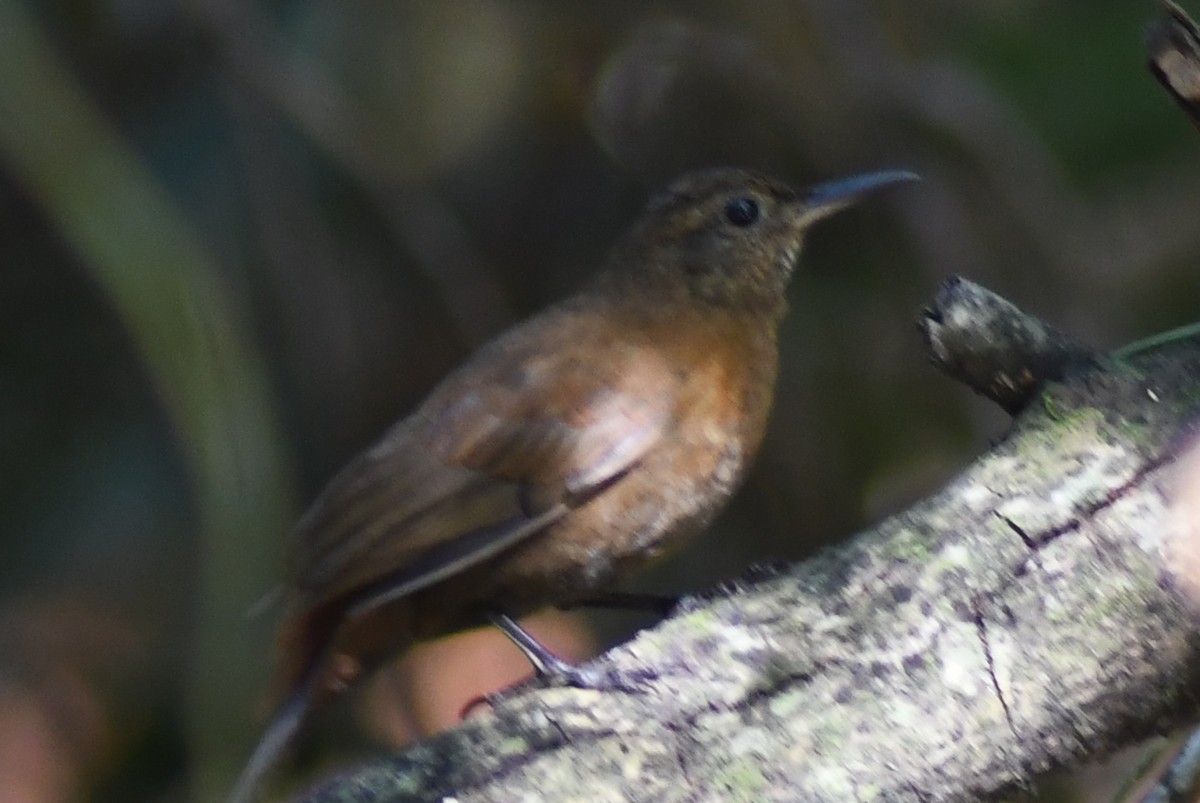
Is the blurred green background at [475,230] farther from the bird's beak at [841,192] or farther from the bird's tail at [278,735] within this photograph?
the bird's tail at [278,735]

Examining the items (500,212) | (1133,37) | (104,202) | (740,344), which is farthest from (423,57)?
(1133,37)

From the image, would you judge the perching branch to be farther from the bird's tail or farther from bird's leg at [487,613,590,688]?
the bird's tail

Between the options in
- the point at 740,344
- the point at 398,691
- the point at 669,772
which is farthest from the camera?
the point at 398,691

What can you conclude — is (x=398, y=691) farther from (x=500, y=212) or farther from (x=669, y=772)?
(x=669, y=772)

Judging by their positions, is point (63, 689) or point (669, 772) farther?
point (63, 689)

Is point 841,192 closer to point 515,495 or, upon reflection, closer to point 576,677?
point 515,495

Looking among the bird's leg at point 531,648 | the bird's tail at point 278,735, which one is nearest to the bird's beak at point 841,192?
the bird's leg at point 531,648

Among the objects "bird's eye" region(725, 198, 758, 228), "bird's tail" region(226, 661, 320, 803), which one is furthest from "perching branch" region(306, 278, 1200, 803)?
"bird's eye" region(725, 198, 758, 228)
